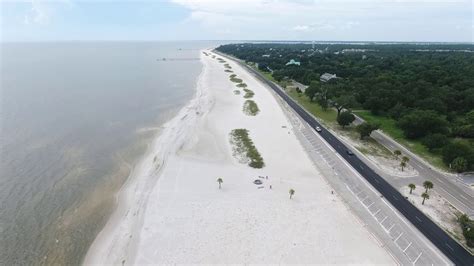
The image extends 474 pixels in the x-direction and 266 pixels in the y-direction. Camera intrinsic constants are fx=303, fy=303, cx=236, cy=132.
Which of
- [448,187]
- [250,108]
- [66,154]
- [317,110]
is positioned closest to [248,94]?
[250,108]

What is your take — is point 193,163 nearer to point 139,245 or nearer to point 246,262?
point 139,245

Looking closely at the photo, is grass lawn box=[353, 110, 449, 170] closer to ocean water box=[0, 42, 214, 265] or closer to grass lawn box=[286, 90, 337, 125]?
grass lawn box=[286, 90, 337, 125]

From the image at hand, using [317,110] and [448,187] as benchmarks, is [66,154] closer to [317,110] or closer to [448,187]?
[317,110]

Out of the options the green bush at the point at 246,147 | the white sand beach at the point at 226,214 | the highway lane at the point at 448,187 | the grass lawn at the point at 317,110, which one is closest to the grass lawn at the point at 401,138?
the highway lane at the point at 448,187

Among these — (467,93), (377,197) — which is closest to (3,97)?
(377,197)

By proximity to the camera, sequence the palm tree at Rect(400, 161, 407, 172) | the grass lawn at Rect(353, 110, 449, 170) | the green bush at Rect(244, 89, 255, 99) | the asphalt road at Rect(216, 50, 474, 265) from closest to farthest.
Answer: the asphalt road at Rect(216, 50, 474, 265) < the palm tree at Rect(400, 161, 407, 172) < the grass lawn at Rect(353, 110, 449, 170) < the green bush at Rect(244, 89, 255, 99)

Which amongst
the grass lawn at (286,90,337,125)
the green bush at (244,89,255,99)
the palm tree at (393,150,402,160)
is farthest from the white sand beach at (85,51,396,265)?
the green bush at (244,89,255,99)
